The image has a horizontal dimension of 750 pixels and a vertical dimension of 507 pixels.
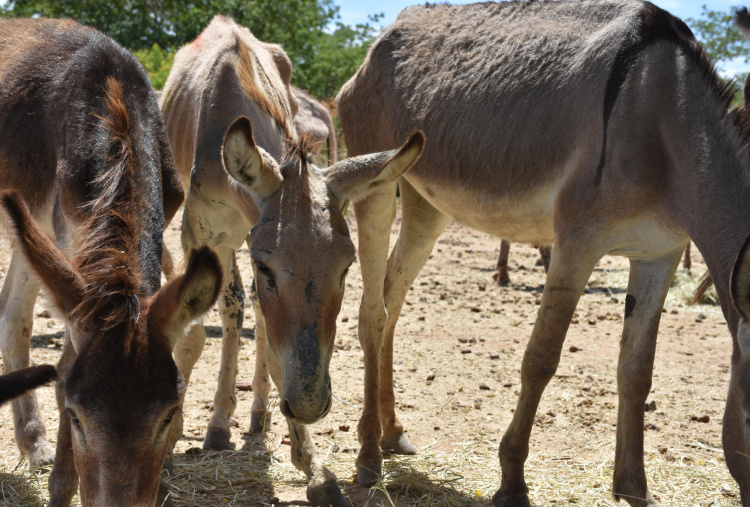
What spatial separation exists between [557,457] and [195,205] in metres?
3.00

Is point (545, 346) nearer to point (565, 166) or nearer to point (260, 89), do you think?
point (565, 166)

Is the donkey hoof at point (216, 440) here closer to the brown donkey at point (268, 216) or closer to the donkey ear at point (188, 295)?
the brown donkey at point (268, 216)

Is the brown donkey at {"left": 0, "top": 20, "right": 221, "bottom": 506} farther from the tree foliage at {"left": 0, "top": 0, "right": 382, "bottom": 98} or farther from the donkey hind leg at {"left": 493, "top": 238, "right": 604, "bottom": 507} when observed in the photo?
the tree foliage at {"left": 0, "top": 0, "right": 382, "bottom": 98}

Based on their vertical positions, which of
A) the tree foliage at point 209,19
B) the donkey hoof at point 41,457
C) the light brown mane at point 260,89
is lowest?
the donkey hoof at point 41,457

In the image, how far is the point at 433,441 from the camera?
17.6 ft

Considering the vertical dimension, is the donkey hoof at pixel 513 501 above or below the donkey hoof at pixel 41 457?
above

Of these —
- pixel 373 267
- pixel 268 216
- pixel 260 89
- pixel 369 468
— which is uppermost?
pixel 260 89

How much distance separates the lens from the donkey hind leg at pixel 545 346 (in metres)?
4.08

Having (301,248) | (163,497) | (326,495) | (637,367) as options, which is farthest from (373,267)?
(163,497)

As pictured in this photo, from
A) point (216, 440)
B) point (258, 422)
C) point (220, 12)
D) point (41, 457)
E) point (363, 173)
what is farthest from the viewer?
point (220, 12)

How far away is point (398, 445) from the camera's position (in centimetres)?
518

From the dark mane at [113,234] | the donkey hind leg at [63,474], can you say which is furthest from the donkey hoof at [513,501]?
the dark mane at [113,234]

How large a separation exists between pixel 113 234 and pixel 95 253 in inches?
6.2

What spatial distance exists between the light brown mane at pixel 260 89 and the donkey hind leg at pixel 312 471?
1.54 meters
